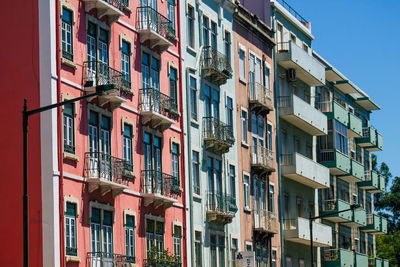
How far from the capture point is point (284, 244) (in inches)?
2413

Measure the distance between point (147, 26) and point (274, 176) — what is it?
19.1 m

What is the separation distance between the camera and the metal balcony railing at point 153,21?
43.5 meters

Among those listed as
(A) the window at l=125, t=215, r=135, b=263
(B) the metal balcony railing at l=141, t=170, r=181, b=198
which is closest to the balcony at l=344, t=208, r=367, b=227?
(B) the metal balcony railing at l=141, t=170, r=181, b=198

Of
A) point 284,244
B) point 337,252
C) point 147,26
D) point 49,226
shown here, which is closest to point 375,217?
point 337,252

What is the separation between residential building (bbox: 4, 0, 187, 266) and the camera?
117 feet

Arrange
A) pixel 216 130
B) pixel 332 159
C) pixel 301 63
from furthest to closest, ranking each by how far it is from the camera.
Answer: pixel 332 159 < pixel 301 63 < pixel 216 130

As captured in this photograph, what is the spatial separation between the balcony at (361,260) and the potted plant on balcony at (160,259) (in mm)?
30755

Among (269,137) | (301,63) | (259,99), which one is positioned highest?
(301,63)

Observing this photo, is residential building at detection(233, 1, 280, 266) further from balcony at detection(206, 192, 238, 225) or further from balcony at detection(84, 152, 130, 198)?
balcony at detection(84, 152, 130, 198)

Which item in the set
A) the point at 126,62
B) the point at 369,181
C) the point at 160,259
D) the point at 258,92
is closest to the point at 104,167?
the point at 126,62

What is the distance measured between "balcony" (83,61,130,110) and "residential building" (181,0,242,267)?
806 centimetres

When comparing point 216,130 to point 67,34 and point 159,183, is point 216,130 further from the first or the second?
point 67,34

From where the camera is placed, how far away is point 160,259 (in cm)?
4222

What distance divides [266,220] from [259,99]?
6.56m
